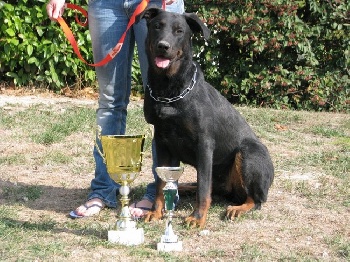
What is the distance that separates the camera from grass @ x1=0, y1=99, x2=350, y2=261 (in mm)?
3893

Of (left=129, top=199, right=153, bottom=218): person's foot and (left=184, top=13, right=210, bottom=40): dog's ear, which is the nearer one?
(left=184, top=13, right=210, bottom=40): dog's ear

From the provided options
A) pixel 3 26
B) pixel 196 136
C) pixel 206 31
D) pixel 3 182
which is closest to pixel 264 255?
pixel 196 136

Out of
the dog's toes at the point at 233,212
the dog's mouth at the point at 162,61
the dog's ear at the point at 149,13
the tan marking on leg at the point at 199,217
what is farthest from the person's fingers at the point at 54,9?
the dog's toes at the point at 233,212

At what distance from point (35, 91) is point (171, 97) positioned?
16.0ft

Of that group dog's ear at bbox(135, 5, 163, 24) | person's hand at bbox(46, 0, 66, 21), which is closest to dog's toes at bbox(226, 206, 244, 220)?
dog's ear at bbox(135, 5, 163, 24)

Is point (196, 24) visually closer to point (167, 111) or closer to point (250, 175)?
point (167, 111)

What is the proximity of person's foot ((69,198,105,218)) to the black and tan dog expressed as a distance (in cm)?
42

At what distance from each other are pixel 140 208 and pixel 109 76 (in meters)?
1.00

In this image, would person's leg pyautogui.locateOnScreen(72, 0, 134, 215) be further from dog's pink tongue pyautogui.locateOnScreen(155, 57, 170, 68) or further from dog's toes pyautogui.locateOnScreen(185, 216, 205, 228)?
dog's toes pyautogui.locateOnScreen(185, 216, 205, 228)

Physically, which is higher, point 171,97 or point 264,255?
point 171,97

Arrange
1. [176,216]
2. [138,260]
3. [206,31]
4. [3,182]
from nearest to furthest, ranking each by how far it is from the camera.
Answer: [138,260]
[206,31]
[176,216]
[3,182]

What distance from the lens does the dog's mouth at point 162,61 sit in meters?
4.19

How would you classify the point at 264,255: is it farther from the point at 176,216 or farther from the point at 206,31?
the point at 206,31

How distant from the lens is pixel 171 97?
438 cm
